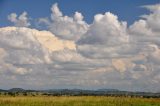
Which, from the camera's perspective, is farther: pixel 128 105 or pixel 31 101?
pixel 31 101

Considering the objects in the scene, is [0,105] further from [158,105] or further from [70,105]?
[158,105]

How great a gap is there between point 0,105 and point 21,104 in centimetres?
286

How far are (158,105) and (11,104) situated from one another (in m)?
14.2

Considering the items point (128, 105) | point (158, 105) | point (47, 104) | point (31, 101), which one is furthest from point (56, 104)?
point (158, 105)

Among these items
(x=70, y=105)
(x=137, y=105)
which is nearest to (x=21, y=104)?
(x=70, y=105)

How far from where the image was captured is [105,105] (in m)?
40.4

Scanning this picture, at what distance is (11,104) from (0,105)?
2.02 m

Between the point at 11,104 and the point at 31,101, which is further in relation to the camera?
the point at 31,101

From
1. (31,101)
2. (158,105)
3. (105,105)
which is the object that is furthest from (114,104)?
(31,101)

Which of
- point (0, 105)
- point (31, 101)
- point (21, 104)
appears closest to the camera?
point (0, 105)

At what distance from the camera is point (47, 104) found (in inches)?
1576

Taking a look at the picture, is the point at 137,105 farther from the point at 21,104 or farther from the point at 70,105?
the point at 21,104

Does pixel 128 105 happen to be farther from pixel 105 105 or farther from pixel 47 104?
pixel 47 104

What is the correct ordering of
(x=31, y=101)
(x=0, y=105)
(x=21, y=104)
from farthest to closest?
(x=31, y=101) → (x=21, y=104) → (x=0, y=105)
